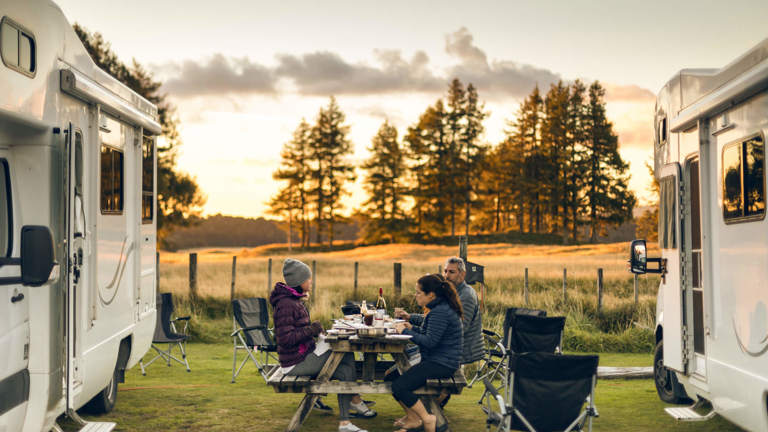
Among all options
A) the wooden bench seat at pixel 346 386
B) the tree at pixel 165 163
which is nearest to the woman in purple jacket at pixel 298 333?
the wooden bench seat at pixel 346 386

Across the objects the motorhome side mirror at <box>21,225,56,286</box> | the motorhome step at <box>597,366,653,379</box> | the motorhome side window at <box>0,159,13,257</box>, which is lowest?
the motorhome step at <box>597,366,653,379</box>

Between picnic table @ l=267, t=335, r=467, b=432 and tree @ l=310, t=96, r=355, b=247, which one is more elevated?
tree @ l=310, t=96, r=355, b=247

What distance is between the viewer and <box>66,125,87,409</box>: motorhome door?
4.72m

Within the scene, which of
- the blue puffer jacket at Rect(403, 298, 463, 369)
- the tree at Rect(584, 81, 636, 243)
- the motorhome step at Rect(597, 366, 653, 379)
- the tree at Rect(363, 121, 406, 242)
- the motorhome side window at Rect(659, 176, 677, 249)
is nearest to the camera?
the blue puffer jacket at Rect(403, 298, 463, 369)

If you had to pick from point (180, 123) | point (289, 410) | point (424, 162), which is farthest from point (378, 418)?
point (424, 162)

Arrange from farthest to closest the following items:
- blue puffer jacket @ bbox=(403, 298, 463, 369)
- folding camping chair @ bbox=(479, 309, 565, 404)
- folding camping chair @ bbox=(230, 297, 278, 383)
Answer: folding camping chair @ bbox=(230, 297, 278, 383) < folding camping chair @ bbox=(479, 309, 565, 404) < blue puffer jacket @ bbox=(403, 298, 463, 369)

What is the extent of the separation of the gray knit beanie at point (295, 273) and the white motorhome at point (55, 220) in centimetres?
145

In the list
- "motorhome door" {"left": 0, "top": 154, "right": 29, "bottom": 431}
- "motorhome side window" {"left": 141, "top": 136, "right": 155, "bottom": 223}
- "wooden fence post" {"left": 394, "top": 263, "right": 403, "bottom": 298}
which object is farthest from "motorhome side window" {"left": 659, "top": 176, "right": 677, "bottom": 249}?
"wooden fence post" {"left": 394, "top": 263, "right": 403, "bottom": 298}

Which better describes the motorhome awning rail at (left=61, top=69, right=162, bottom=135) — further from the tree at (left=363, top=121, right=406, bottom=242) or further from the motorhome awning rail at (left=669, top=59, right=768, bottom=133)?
the tree at (left=363, top=121, right=406, bottom=242)

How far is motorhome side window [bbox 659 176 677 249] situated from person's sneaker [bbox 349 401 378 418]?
310 centimetres

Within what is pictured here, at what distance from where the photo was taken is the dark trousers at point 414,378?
19.8ft

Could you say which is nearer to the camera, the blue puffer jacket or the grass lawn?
the blue puffer jacket

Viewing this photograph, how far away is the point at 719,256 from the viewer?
17.7ft

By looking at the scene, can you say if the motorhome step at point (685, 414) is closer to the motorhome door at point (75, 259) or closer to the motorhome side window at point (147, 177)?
the motorhome door at point (75, 259)
